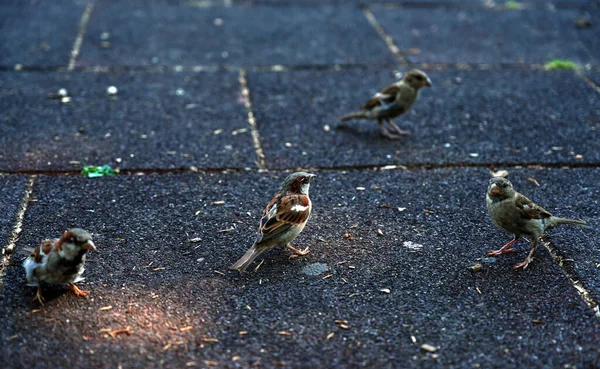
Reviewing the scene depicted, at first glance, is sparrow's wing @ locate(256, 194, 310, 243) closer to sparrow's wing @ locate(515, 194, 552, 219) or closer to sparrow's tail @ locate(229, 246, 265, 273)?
sparrow's tail @ locate(229, 246, 265, 273)

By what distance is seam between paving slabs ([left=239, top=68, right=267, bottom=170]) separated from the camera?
21.6ft

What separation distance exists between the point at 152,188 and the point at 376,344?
270 centimetres

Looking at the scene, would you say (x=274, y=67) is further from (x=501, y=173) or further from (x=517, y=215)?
(x=517, y=215)

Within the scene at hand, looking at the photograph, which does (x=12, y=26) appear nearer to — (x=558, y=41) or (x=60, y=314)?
(x=60, y=314)

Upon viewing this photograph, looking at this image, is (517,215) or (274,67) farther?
(274,67)

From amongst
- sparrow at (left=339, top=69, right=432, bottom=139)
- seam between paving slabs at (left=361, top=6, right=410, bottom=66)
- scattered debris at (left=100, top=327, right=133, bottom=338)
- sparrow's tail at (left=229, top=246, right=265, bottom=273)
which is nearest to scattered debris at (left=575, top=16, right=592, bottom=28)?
seam between paving slabs at (left=361, top=6, right=410, bottom=66)

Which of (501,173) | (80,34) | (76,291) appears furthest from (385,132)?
(80,34)

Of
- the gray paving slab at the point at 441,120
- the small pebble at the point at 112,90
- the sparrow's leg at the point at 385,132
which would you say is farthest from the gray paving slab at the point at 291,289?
the small pebble at the point at 112,90

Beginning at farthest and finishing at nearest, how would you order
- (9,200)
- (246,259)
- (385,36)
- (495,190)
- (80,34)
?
(385,36), (80,34), (9,200), (495,190), (246,259)

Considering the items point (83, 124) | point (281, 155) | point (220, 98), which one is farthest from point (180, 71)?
point (281, 155)

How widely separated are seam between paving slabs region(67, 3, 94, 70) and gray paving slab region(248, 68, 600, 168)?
7.66ft

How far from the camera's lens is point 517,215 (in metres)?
4.90

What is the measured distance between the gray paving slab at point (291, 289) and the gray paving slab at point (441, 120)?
0.71 metres

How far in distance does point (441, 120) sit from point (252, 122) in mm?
2053
